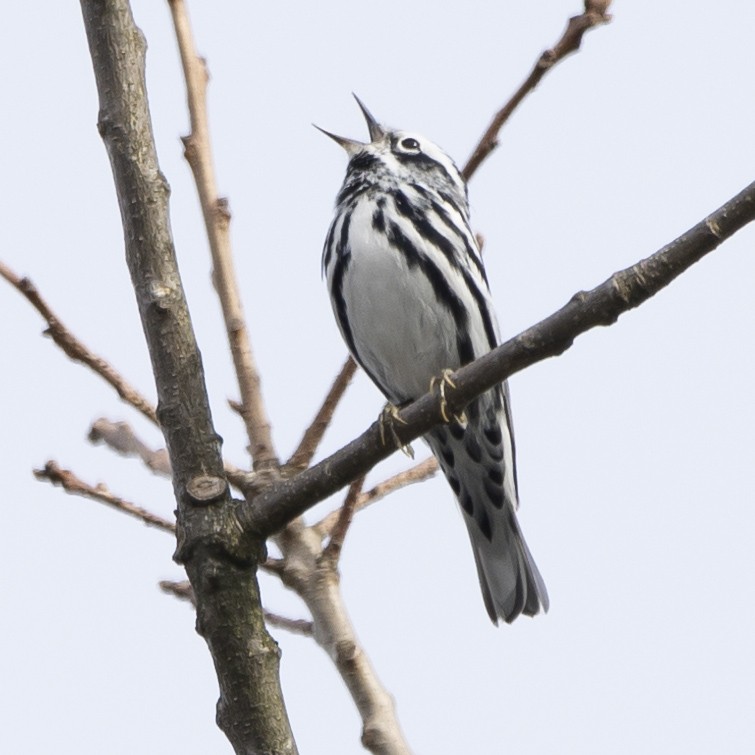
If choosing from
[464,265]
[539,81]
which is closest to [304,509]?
[539,81]

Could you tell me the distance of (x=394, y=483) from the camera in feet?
12.0

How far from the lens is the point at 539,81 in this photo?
10.1 feet

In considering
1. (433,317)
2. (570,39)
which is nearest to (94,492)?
(570,39)

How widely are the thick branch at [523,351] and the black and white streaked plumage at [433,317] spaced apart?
214 centimetres

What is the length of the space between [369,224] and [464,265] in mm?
457

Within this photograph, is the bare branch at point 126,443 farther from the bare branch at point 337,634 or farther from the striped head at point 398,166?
the striped head at point 398,166

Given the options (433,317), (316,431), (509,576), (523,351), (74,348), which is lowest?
(523,351)

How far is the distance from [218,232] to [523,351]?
1179mm

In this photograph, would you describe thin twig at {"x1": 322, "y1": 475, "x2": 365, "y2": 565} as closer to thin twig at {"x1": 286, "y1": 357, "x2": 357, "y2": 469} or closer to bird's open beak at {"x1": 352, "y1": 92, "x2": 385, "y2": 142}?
thin twig at {"x1": 286, "y1": 357, "x2": 357, "y2": 469}

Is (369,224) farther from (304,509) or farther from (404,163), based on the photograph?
(304,509)

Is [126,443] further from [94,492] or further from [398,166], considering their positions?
[398,166]

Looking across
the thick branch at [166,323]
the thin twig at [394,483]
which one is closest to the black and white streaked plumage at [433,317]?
the thin twig at [394,483]

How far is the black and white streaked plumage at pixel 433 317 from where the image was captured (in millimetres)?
4902

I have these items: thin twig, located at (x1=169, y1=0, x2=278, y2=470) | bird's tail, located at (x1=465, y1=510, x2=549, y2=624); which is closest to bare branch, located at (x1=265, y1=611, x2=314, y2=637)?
thin twig, located at (x1=169, y1=0, x2=278, y2=470)
